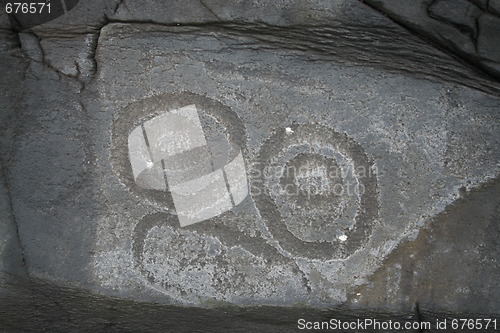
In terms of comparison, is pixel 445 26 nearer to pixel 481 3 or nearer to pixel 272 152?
pixel 481 3

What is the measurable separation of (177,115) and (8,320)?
2.71ft

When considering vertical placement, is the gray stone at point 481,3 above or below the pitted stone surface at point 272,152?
above

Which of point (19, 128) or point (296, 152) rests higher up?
point (19, 128)

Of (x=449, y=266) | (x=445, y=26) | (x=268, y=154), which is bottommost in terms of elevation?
(x=449, y=266)

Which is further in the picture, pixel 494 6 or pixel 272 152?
pixel 272 152

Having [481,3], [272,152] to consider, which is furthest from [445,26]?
[272,152]

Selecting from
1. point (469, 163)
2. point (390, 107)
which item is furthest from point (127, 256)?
point (469, 163)

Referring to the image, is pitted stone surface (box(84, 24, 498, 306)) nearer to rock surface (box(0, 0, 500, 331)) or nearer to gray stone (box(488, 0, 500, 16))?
rock surface (box(0, 0, 500, 331))

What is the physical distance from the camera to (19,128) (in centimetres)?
175

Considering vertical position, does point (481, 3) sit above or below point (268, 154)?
above

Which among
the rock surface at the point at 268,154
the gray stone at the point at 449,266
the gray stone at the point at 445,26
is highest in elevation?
the gray stone at the point at 445,26

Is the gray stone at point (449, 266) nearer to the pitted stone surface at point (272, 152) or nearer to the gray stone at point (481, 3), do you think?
the pitted stone surface at point (272, 152)

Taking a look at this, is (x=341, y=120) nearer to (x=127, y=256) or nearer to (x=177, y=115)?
(x=177, y=115)

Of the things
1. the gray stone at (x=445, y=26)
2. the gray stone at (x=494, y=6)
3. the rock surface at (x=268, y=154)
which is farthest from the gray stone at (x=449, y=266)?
the gray stone at (x=494, y=6)
